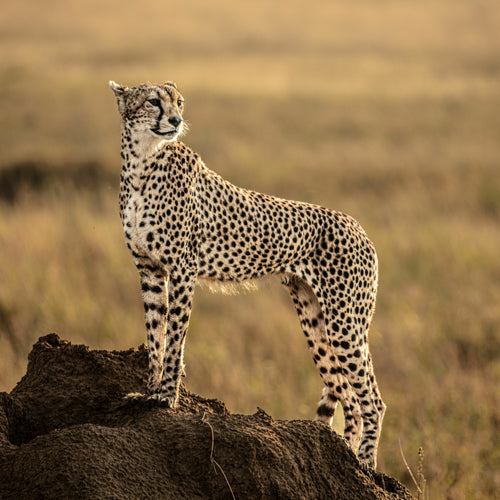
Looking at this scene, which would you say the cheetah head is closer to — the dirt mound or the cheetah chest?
the cheetah chest

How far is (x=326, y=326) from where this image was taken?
4.79 m

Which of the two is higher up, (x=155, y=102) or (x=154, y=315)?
(x=155, y=102)

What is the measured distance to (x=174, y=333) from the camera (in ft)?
14.3

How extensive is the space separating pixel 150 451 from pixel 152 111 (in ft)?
5.42

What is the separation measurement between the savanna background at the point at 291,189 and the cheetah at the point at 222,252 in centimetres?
32

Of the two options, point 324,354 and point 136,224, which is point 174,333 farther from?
point 324,354

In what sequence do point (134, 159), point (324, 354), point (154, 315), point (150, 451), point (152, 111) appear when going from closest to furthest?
point (150, 451) < point (152, 111) < point (134, 159) < point (154, 315) < point (324, 354)

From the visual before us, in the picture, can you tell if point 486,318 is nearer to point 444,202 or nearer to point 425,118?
point 444,202

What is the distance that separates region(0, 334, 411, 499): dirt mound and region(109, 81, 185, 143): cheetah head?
A: 4.62 feet

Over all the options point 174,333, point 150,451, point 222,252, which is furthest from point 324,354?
point 150,451

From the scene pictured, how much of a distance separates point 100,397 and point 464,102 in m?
22.0

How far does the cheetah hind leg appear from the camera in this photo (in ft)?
16.2

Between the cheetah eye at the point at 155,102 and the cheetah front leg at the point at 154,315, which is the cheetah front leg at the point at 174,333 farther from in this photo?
the cheetah eye at the point at 155,102

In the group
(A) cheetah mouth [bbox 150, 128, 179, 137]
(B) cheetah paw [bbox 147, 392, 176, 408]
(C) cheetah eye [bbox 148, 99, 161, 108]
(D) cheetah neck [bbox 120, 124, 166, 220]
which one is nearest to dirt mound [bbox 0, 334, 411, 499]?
(B) cheetah paw [bbox 147, 392, 176, 408]
